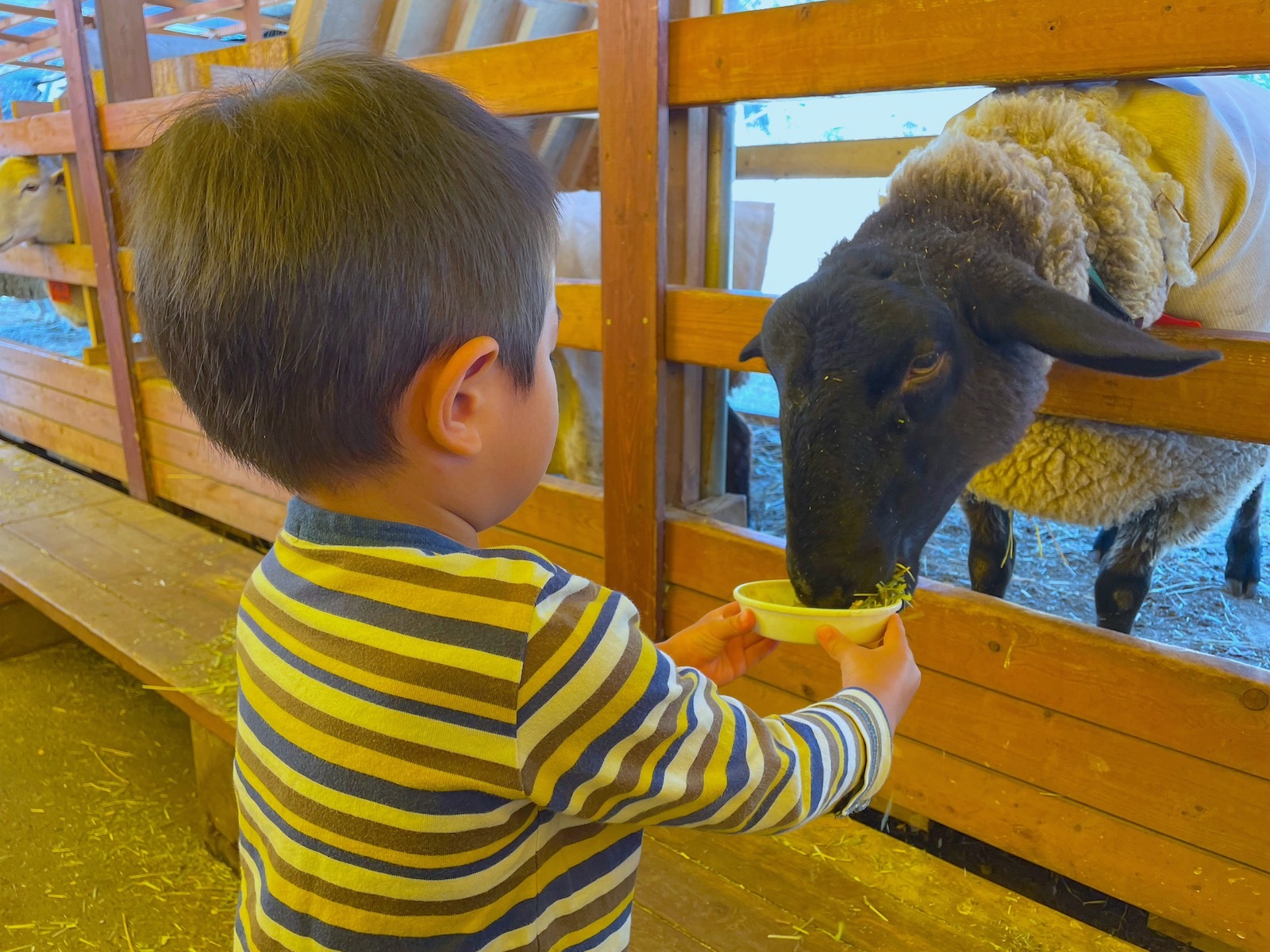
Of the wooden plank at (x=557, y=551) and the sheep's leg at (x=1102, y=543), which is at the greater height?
the wooden plank at (x=557, y=551)

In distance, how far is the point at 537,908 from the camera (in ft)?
2.85

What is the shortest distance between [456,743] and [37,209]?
5069 mm

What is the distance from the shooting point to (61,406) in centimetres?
468

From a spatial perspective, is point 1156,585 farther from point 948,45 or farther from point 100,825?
point 100,825

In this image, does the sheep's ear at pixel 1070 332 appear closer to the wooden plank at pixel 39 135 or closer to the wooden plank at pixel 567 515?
the wooden plank at pixel 567 515

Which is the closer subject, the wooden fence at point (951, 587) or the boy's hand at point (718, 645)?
the boy's hand at point (718, 645)

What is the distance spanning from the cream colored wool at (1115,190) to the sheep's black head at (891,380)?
0.26m

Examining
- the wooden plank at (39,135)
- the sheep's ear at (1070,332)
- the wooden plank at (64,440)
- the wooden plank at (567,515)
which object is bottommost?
the wooden plank at (64,440)

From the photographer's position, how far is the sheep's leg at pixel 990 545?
233cm

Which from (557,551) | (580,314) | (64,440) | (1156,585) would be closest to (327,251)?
(580,314)

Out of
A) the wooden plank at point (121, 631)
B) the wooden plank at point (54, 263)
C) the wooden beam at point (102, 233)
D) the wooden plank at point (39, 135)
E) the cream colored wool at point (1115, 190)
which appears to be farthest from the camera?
the wooden plank at point (54, 263)

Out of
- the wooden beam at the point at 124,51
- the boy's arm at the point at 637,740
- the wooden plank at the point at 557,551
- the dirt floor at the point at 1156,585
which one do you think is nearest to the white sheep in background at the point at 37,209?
the wooden beam at the point at 124,51

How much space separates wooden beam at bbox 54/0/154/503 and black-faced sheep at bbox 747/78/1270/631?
10.7ft

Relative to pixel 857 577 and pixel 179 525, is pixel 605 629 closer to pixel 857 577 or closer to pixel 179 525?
pixel 857 577
